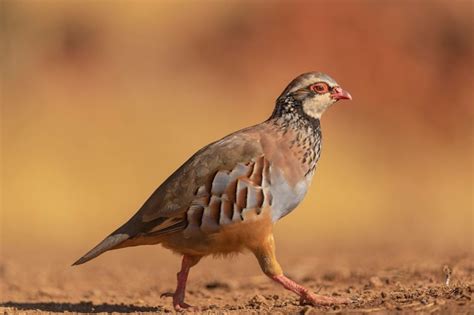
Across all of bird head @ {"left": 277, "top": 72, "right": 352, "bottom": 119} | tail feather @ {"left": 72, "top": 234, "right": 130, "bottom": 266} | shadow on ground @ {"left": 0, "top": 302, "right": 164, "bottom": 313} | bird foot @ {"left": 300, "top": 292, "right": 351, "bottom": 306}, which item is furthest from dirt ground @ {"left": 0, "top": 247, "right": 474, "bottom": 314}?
bird head @ {"left": 277, "top": 72, "right": 352, "bottom": 119}

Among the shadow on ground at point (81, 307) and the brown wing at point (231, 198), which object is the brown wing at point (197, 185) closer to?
the brown wing at point (231, 198)

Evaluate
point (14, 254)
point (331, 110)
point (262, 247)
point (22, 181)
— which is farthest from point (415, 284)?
point (331, 110)

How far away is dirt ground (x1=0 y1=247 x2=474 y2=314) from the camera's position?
22.0 feet

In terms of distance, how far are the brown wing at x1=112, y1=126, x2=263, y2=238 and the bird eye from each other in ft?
1.90

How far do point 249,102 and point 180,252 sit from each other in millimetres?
20352

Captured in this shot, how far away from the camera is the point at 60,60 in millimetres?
28609

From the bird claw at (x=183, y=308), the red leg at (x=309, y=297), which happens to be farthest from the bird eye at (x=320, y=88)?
the bird claw at (x=183, y=308)

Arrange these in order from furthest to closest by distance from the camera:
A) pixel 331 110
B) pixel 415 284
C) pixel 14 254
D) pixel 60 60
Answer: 1. pixel 60 60
2. pixel 331 110
3. pixel 14 254
4. pixel 415 284

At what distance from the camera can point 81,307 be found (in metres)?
8.03

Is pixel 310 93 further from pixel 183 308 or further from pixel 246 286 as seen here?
pixel 246 286

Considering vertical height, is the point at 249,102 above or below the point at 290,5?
below

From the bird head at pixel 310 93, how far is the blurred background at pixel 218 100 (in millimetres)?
12249

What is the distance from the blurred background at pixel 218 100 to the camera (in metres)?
22.4

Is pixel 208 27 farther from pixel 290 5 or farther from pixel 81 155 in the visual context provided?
pixel 81 155
